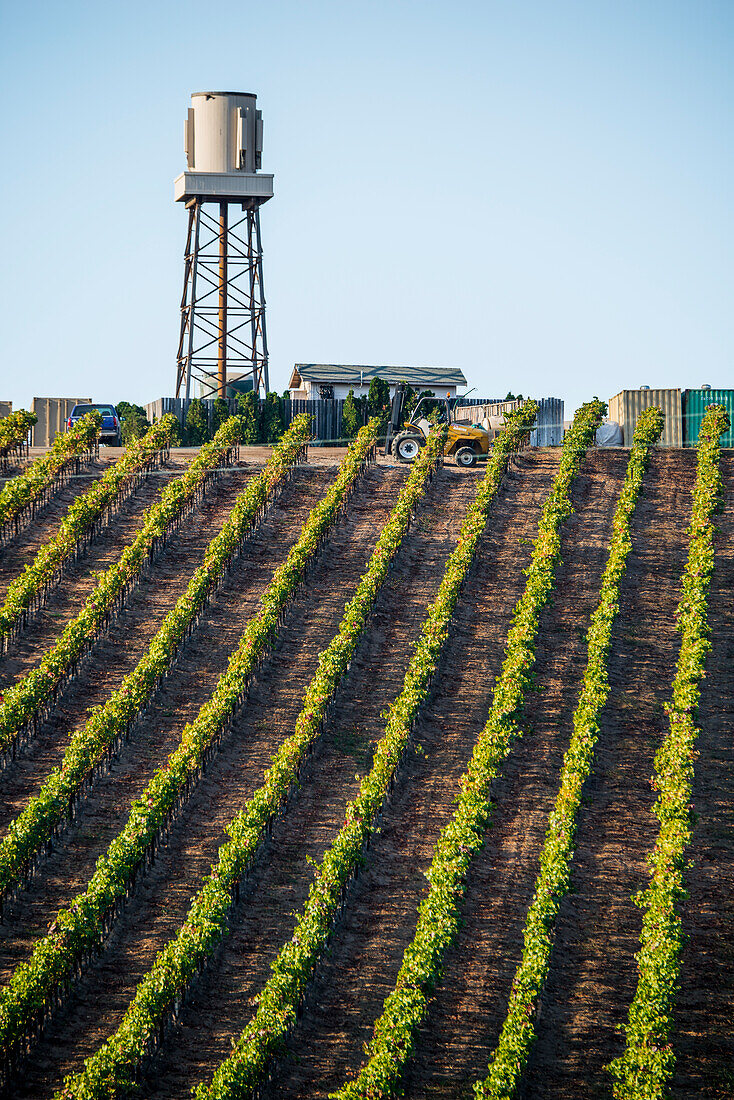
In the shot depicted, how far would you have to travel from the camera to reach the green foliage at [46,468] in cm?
2839

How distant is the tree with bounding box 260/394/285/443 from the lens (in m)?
45.5

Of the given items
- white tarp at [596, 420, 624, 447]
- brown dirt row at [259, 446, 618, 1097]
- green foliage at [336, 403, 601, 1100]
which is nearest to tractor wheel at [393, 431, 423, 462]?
brown dirt row at [259, 446, 618, 1097]

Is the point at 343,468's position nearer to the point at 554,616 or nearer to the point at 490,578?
the point at 490,578

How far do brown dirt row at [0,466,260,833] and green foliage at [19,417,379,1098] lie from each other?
95.5 inches

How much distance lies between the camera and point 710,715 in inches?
854

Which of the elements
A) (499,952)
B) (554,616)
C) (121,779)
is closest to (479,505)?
(554,616)

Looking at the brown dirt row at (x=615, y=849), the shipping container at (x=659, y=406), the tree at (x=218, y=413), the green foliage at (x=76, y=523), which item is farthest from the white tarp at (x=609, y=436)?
the tree at (x=218, y=413)

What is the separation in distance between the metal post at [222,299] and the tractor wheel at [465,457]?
51.2ft

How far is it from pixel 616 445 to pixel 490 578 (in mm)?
12067

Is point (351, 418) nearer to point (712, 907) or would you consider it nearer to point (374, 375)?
point (374, 375)

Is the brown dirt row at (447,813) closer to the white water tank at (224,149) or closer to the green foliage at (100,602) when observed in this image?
the green foliage at (100,602)

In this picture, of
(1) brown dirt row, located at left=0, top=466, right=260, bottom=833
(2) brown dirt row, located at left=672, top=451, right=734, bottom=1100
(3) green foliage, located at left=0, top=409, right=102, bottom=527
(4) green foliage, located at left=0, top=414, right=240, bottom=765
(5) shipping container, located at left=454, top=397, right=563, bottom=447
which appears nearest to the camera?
(2) brown dirt row, located at left=672, top=451, right=734, bottom=1100

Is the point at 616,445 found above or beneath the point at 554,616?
above

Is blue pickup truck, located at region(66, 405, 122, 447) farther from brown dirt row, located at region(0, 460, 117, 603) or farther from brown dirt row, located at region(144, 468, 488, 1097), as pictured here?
brown dirt row, located at region(144, 468, 488, 1097)
